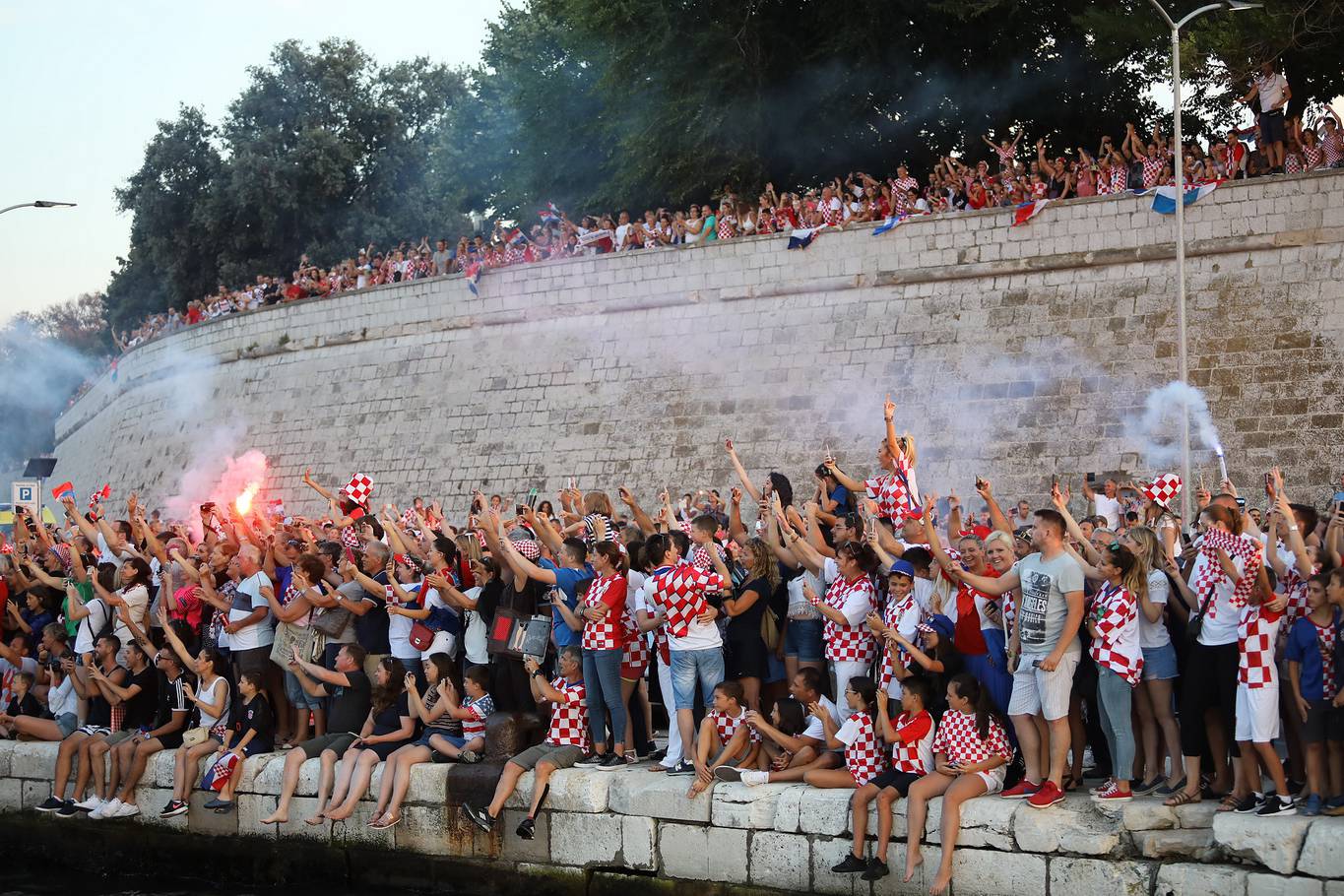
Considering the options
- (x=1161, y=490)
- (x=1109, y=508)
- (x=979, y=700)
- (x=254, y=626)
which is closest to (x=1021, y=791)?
(x=979, y=700)

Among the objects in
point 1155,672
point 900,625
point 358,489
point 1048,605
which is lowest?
point 1155,672

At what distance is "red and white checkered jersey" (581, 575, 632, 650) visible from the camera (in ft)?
30.0

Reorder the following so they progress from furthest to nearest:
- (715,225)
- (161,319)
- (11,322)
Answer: (11,322), (161,319), (715,225)

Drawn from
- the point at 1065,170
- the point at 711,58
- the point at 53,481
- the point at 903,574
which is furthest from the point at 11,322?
the point at 903,574

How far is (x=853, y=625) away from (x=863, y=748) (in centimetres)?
74

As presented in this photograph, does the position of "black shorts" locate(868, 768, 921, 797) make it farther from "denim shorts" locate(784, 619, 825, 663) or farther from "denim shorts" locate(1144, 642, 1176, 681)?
"denim shorts" locate(1144, 642, 1176, 681)

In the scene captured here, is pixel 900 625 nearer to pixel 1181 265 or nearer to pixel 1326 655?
pixel 1326 655

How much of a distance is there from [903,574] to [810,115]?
1783cm

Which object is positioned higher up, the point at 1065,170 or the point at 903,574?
the point at 1065,170

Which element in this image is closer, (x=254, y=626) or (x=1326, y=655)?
(x=1326, y=655)

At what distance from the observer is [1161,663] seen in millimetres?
7711

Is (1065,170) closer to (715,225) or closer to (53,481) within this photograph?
(715,225)

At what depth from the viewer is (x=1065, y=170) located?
19266 mm

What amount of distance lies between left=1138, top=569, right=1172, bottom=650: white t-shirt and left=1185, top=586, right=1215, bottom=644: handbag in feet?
0.35
